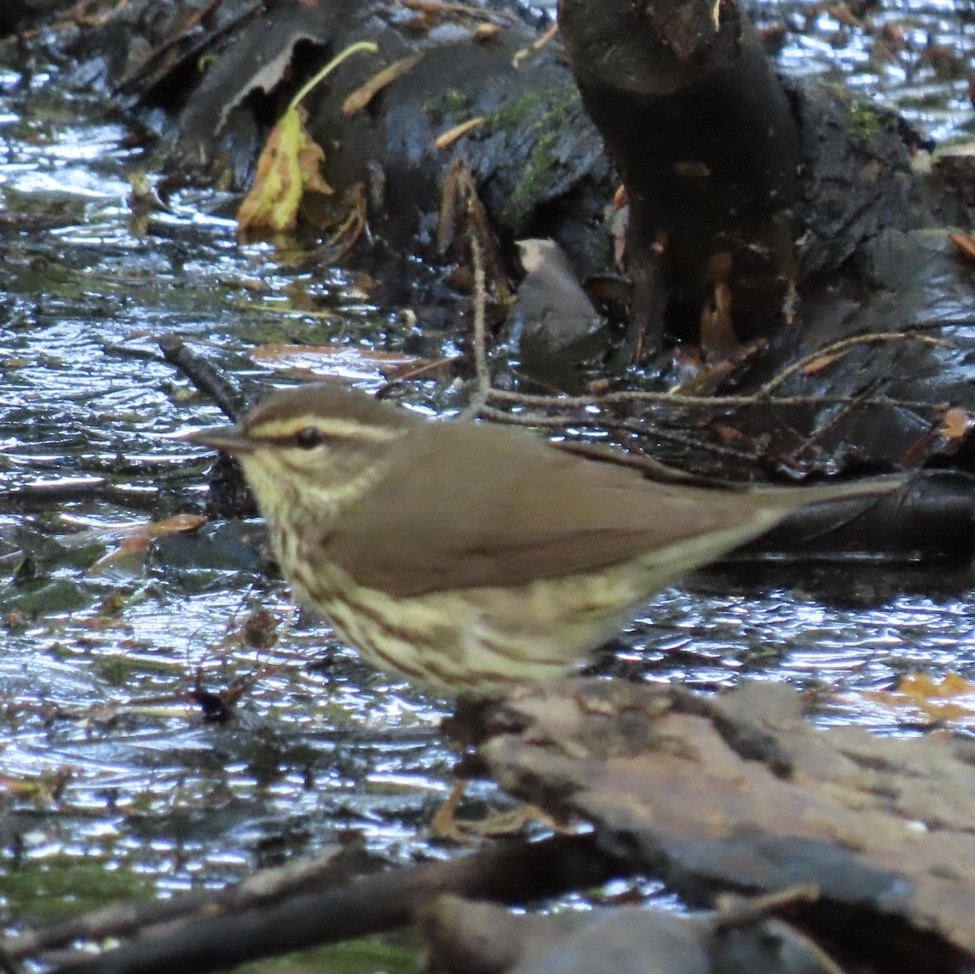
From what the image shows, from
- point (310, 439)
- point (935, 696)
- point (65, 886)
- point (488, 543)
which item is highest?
point (310, 439)

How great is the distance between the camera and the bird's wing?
423 centimetres

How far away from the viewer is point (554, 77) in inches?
339

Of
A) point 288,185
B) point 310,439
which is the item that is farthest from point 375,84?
point 310,439

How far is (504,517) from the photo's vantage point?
4336 millimetres

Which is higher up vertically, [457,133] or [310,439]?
[457,133]

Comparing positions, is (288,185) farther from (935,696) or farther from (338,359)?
(935,696)

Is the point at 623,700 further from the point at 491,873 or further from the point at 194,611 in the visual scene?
the point at 194,611

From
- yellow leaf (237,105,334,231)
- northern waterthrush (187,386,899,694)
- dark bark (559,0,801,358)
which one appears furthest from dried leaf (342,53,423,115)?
northern waterthrush (187,386,899,694)

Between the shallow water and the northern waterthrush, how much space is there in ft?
0.84

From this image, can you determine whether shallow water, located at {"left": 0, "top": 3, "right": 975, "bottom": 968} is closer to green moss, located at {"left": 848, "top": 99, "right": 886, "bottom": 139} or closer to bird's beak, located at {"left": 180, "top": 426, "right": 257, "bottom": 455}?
bird's beak, located at {"left": 180, "top": 426, "right": 257, "bottom": 455}

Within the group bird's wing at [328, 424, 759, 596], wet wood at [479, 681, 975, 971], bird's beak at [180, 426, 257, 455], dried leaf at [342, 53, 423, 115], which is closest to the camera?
wet wood at [479, 681, 975, 971]

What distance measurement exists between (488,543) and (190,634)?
3.46 ft

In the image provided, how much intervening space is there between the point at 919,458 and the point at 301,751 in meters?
2.69

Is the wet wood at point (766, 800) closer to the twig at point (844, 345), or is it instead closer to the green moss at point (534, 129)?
the twig at point (844, 345)
